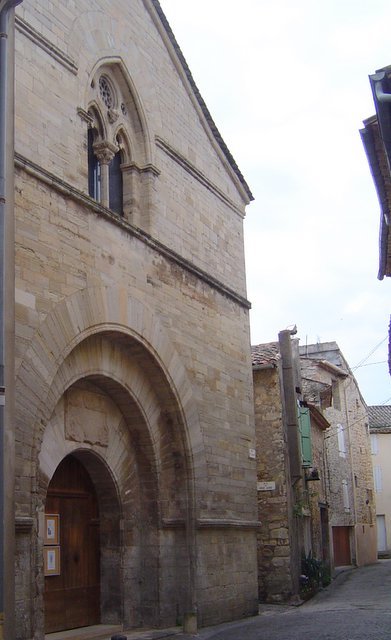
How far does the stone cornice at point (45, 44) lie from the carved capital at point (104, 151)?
1118 millimetres

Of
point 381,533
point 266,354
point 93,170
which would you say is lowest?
point 381,533

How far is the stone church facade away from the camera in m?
9.26

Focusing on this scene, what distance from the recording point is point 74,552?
10.8m

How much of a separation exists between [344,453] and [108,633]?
821 inches

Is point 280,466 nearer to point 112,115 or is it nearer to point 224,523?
point 224,523

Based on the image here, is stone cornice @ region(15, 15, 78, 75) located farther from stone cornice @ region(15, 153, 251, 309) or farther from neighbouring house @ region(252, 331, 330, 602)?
neighbouring house @ region(252, 331, 330, 602)

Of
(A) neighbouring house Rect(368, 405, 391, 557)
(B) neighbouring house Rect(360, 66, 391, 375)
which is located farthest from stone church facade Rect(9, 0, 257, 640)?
(A) neighbouring house Rect(368, 405, 391, 557)

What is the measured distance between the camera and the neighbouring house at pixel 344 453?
27.3m

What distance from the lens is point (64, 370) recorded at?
32.5 ft

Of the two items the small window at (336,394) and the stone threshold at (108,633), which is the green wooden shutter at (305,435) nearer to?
the stone threshold at (108,633)

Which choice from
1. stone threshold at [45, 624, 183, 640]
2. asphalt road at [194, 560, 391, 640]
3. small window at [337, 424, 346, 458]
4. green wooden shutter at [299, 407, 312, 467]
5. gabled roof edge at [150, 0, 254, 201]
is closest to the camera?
stone threshold at [45, 624, 183, 640]

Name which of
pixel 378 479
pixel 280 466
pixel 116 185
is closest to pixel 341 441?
pixel 378 479

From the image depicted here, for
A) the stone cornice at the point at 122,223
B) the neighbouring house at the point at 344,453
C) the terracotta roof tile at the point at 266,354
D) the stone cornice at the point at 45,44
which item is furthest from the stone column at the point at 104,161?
the neighbouring house at the point at 344,453

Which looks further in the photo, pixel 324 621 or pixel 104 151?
pixel 324 621
